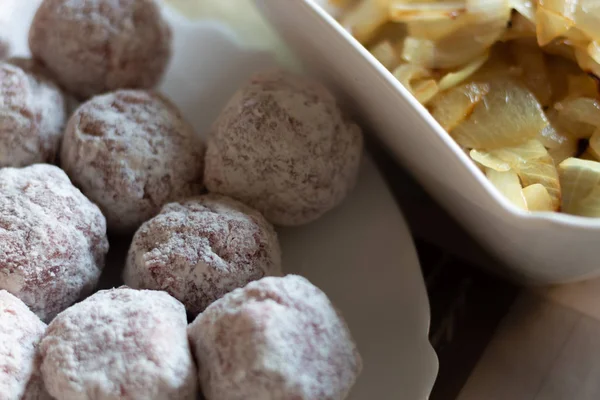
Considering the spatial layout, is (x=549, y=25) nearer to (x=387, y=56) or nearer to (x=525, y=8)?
(x=525, y=8)

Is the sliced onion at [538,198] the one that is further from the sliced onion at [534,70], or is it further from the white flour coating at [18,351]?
the white flour coating at [18,351]

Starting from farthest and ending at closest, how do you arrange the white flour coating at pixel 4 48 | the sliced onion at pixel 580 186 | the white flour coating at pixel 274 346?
1. the white flour coating at pixel 4 48
2. the sliced onion at pixel 580 186
3. the white flour coating at pixel 274 346

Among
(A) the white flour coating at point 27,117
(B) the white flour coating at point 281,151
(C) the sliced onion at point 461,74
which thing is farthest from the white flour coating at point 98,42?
(C) the sliced onion at point 461,74

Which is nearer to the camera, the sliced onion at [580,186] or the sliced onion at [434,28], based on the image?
the sliced onion at [580,186]

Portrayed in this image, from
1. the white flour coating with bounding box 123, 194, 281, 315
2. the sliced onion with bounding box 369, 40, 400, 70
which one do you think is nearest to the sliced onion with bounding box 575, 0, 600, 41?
the sliced onion with bounding box 369, 40, 400, 70

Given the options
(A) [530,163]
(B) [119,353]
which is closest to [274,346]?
(B) [119,353]

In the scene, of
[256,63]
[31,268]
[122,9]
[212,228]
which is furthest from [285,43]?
[31,268]

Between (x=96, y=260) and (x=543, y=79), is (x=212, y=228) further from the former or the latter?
(x=543, y=79)

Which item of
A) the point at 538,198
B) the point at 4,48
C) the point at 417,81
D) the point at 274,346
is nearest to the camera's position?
the point at 274,346
